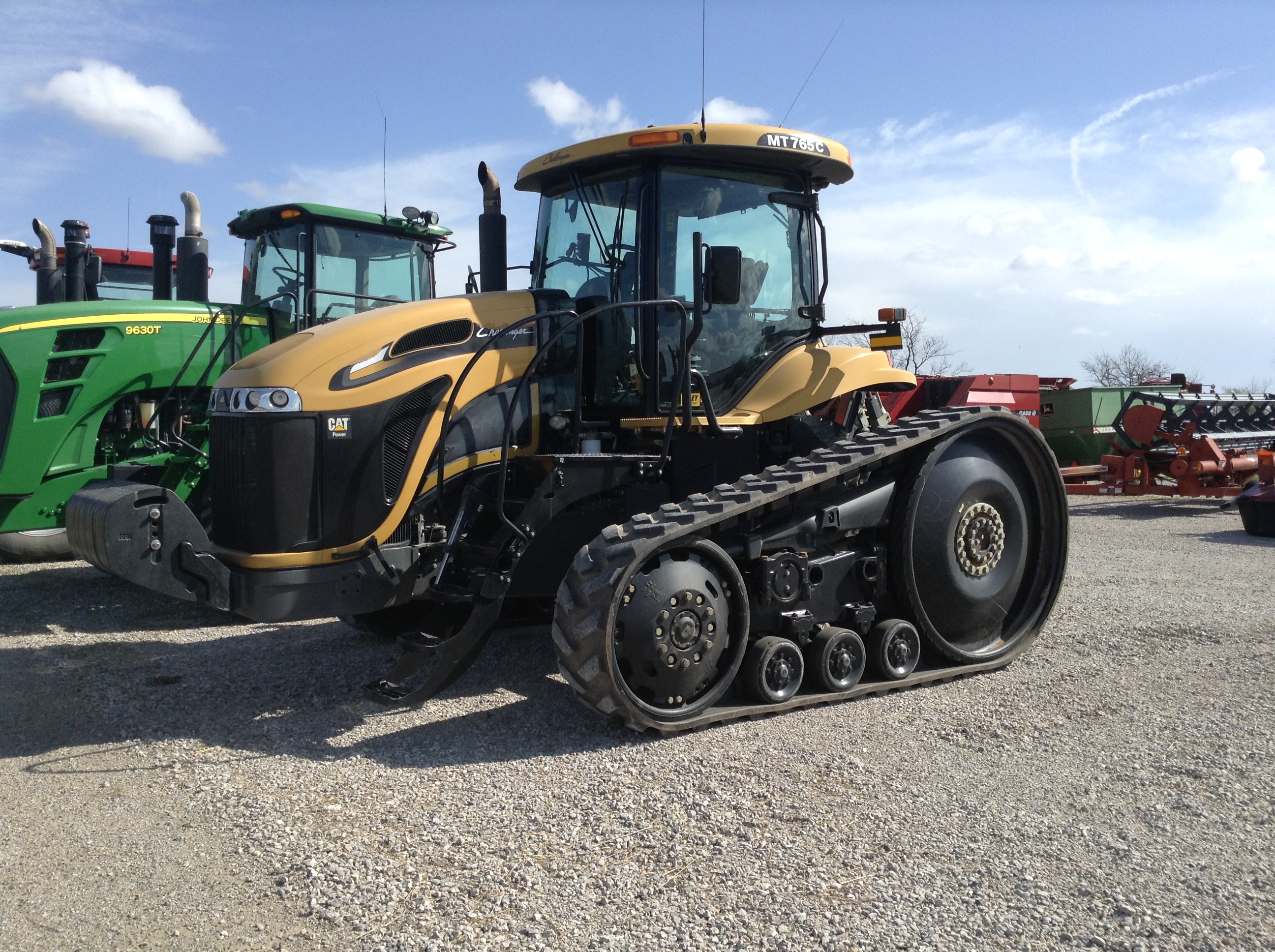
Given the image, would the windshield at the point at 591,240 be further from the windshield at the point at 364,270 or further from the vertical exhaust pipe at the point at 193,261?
the vertical exhaust pipe at the point at 193,261

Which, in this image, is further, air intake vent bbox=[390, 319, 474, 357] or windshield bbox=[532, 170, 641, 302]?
windshield bbox=[532, 170, 641, 302]

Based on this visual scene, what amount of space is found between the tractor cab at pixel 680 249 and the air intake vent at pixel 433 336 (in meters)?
0.67

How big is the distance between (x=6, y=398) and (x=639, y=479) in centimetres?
503

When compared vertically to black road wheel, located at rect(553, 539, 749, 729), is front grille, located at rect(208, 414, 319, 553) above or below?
above

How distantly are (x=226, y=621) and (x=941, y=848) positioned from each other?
5460 millimetres

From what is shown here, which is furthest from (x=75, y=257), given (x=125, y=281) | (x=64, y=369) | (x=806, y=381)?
(x=806, y=381)

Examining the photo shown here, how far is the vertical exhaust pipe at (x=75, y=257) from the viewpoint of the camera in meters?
9.24

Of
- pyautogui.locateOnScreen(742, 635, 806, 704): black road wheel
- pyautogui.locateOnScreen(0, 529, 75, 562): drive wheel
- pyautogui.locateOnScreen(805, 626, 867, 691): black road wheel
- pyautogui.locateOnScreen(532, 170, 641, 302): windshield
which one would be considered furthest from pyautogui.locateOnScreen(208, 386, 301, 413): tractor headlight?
pyautogui.locateOnScreen(0, 529, 75, 562): drive wheel

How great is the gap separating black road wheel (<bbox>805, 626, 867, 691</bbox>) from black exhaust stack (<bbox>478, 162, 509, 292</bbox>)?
2753mm

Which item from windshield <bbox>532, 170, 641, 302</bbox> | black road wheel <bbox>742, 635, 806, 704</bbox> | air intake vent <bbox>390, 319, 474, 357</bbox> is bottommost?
black road wheel <bbox>742, 635, 806, 704</bbox>

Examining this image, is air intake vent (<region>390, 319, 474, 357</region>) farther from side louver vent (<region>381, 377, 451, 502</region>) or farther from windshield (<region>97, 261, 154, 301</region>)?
windshield (<region>97, 261, 154, 301</region>)

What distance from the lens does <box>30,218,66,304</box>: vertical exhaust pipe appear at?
32.8 feet

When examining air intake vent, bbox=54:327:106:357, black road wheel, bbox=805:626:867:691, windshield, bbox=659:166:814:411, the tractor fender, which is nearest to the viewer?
black road wheel, bbox=805:626:867:691

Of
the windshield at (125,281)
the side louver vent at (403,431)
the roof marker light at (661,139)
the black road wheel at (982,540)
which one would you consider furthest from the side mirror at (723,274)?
the windshield at (125,281)
